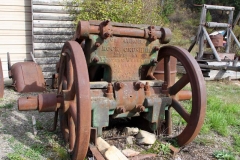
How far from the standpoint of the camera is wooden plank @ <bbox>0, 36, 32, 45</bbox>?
591 cm

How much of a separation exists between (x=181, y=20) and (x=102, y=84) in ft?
67.8

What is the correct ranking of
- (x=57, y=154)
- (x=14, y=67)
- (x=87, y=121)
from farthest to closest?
1. (x=14, y=67)
2. (x=57, y=154)
3. (x=87, y=121)

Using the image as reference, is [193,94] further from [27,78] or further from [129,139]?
[27,78]

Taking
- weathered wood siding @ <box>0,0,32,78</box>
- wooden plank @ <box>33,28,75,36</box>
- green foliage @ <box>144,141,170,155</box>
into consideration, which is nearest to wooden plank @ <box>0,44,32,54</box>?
weathered wood siding @ <box>0,0,32,78</box>

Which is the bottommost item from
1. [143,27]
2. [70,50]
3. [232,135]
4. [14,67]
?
[232,135]

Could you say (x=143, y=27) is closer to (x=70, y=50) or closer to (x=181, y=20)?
(x=70, y=50)

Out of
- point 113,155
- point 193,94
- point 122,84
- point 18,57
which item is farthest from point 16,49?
point 193,94

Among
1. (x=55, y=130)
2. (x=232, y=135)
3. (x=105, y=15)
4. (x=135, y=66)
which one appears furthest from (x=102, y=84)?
(x=105, y=15)

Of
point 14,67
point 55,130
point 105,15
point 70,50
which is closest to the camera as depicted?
point 70,50

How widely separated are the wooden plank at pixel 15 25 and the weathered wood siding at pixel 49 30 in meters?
0.37

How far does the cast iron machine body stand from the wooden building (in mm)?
3148

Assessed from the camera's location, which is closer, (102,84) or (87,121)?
(87,121)

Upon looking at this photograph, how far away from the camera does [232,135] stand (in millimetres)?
3416

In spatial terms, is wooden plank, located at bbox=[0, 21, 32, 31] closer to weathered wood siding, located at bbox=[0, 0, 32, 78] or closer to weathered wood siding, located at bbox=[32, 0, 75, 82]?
weathered wood siding, located at bbox=[0, 0, 32, 78]
